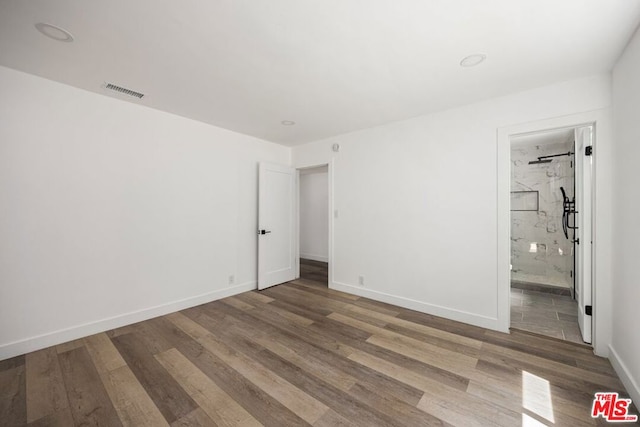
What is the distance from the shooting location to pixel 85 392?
1896mm

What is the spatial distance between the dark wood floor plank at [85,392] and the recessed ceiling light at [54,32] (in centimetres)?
263

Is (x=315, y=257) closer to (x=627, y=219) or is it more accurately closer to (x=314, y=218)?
(x=314, y=218)

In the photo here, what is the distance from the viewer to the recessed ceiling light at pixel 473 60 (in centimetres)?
210

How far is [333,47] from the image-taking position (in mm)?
1998

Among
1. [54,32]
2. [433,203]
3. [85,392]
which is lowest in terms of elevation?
[85,392]

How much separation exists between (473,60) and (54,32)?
3.22 metres

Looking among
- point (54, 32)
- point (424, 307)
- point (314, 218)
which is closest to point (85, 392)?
point (54, 32)

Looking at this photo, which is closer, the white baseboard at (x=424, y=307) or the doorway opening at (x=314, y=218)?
the white baseboard at (x=424, y=307)

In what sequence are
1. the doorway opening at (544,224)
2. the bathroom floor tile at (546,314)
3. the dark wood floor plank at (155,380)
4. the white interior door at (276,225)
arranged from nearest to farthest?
the dark wood floor plank at (155,380) → the bathroom floor tile at (546,314) → the doorway opening at (544,224) → the white interior door at (276,225)

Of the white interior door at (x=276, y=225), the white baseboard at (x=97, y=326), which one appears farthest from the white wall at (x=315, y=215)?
the white baseboard at (x=97, y=326)

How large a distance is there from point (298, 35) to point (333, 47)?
0.97 ft

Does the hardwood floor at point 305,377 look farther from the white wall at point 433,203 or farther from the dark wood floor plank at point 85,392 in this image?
the white wall at point 433,203

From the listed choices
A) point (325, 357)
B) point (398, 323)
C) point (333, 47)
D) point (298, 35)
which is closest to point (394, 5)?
→ point (333, 47)

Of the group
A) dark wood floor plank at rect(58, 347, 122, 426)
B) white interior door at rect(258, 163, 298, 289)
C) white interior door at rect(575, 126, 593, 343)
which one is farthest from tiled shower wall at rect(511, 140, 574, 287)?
dark wood floor plank at rect(58, 347, 122, 426)
